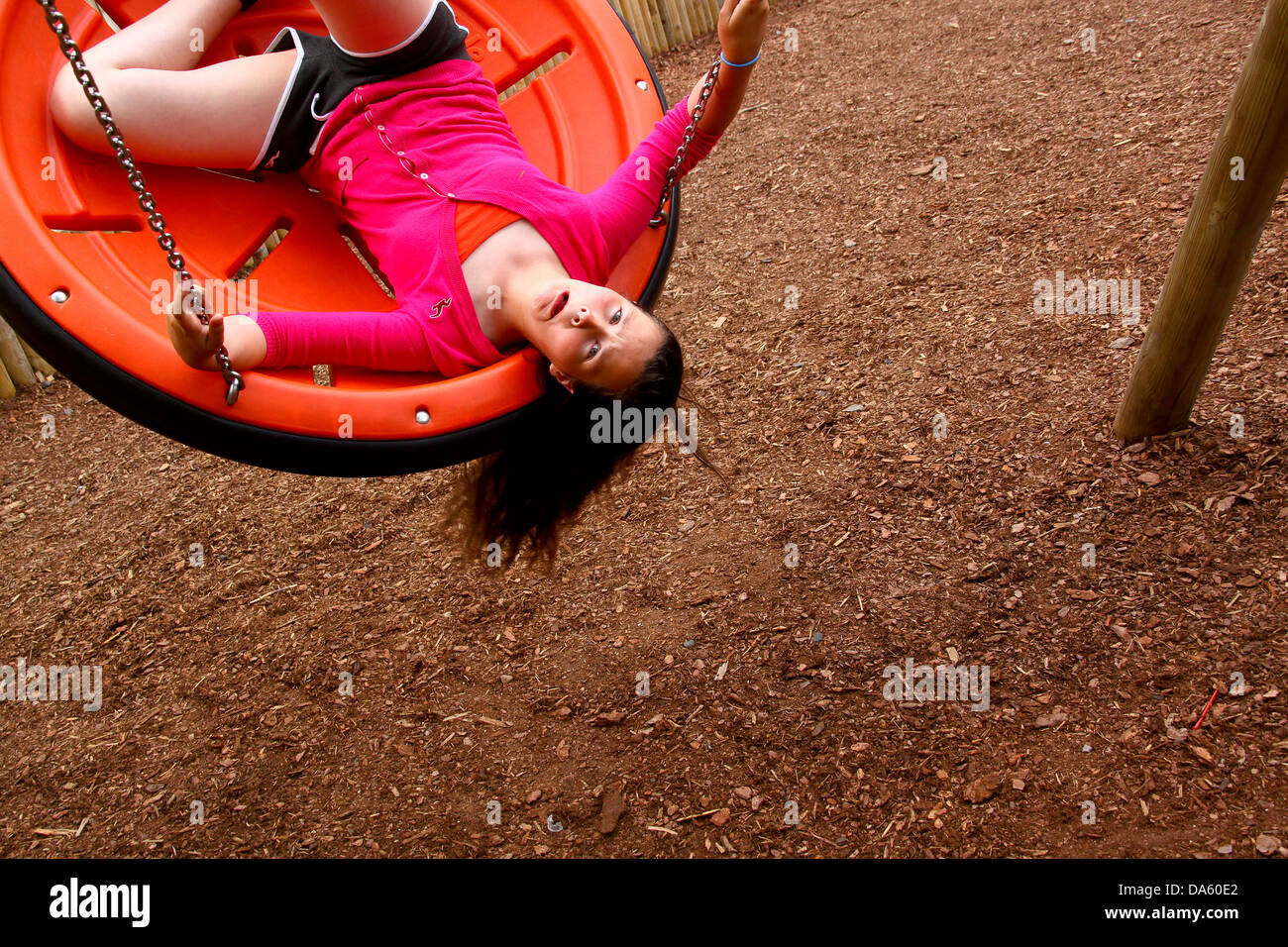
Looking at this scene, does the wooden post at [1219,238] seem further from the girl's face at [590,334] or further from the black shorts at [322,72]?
the black shorts at [322,72]

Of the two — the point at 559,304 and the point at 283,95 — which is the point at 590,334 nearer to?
the point at 559,304

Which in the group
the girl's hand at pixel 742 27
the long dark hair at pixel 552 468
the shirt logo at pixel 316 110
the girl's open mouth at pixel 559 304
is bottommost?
the long dark hair at pixel 552 468

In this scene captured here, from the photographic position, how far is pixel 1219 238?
243 cm

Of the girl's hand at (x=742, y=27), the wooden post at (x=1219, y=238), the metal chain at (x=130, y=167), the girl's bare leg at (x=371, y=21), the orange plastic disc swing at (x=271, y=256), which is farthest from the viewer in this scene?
the wooden post at (x=1219, y=238)

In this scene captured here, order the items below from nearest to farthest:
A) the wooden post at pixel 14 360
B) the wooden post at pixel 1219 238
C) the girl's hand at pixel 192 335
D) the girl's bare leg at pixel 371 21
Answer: the girl's hand at pixel 192 335 → the girl's bare leg at pixel 371 21 → the wooden post at pixel 1219 238 → the wooden post at pixel 14 360

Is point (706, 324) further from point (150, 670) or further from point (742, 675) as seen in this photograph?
point (150, 670)

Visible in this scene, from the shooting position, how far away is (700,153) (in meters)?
2.25

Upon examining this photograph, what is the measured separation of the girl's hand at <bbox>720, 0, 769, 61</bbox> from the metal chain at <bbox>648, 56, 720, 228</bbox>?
0.15 ft

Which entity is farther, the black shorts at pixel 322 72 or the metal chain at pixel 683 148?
the black shorts at pixel 322 72

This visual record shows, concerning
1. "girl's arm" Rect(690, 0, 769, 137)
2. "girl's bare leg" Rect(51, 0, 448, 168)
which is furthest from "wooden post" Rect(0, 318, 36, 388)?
"girl's arm" Rect(690, 0, 769, 137)

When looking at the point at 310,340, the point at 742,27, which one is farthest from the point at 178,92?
the point at 742,27

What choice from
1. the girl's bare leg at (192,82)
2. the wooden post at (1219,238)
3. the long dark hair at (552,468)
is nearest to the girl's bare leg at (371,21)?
the girl's bare leg at (192,82)

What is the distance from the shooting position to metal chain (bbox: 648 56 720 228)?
206 cm

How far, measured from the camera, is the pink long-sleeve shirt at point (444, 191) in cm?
206
